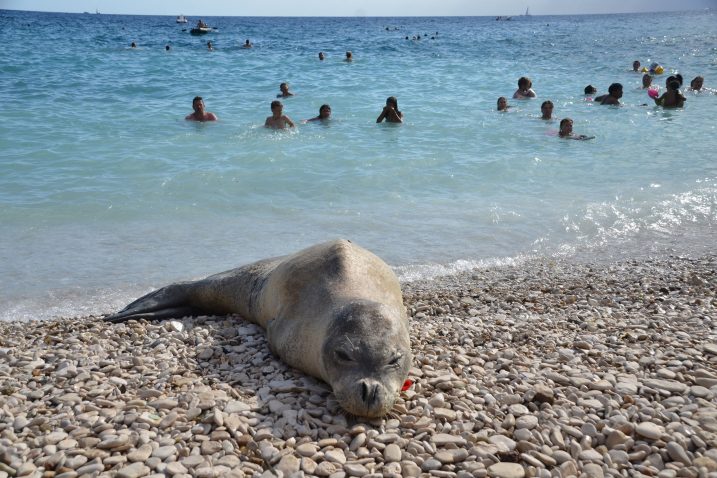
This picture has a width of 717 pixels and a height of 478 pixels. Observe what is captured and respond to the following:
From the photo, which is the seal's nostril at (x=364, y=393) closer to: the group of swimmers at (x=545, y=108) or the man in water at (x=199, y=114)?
the group of swimmers at (x=545, y=108)

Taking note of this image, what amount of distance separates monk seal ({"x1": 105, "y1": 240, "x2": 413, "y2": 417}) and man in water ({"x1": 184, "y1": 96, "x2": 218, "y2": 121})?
9533mm

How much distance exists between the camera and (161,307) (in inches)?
241

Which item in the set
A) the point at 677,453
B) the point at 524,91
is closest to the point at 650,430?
the point at 677,453

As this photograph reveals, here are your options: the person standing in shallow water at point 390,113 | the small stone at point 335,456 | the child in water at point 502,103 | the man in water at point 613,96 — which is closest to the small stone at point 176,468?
the small stone at point 335,456

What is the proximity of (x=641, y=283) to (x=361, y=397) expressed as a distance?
4.16 m

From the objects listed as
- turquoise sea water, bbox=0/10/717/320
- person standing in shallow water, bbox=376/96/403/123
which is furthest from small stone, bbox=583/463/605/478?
person standing in shallow water, bbox=376/96/403/123

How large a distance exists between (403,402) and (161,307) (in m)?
3.01

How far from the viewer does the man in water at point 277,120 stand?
14703 millimetres

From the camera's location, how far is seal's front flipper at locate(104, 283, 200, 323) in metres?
5.98

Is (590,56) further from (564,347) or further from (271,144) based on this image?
(564,347)

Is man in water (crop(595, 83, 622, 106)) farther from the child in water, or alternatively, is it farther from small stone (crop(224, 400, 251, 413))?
small stone (crop(224, 400, 251, 413))

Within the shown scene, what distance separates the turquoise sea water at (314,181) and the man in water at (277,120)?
0.89ft

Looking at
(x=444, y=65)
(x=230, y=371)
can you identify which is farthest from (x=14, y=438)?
(x=444, y=65)

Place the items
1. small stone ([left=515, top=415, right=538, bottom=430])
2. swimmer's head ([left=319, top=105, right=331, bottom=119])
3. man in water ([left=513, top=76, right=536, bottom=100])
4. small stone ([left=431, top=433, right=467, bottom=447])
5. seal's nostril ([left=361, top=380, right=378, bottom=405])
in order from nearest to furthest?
small stone ([left=431, top=433, right=467, bottom=447])
small stone ([left=515, top=415, right=538, bottom=430])
seal's nostril ([left=361, top=380, right=378, bottom=405])
swimmer's head ([left=319, top=105, right=331, bottom=119])
man in water ([left=513, top=76, right=536, bottom=100])
